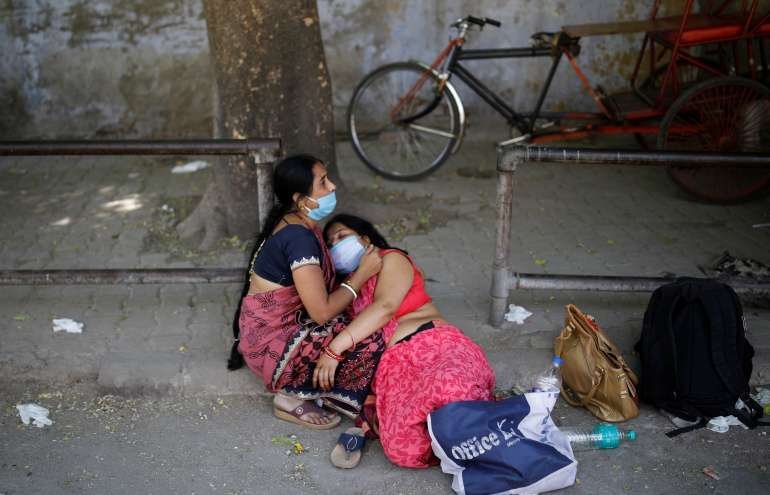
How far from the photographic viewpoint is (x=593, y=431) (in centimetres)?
341

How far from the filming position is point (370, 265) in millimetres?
3459

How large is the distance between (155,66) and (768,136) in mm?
4708

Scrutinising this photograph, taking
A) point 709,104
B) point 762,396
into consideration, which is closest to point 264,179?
point 762,396

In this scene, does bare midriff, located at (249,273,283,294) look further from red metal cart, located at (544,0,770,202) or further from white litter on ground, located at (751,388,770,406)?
red metal cart, located at (544,0,770,202)

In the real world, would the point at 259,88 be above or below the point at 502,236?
above

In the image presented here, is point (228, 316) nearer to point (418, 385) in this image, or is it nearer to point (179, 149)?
point (179, 149)

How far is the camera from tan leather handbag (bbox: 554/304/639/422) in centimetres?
348

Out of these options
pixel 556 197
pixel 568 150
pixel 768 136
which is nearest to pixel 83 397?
pixel 568 150

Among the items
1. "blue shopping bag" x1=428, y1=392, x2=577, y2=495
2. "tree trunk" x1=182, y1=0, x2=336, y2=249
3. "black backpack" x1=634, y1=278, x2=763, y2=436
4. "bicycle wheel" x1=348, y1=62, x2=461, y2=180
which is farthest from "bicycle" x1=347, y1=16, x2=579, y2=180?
"blue shopping bag" x1=428, y1=392, x2=577, y2=495

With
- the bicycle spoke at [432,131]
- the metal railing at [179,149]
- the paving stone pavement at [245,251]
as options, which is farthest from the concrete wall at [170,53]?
the metal railing at [179,149]

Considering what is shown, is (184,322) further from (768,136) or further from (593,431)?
(768,136)

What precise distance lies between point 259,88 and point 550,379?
2.39 meters

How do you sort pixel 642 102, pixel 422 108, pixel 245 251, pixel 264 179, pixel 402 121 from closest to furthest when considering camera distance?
pixel 264 179 → pixel 245 251 → pixel 642 102 → pixel 402 121 → pixel 422 108

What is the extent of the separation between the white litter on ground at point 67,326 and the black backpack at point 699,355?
105 inches
